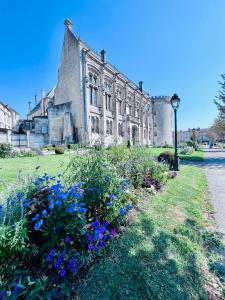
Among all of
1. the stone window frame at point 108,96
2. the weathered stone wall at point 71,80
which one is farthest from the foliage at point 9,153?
the stone window frame at point 108,96

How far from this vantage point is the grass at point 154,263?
1975mm

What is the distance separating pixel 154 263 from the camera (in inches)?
94.4

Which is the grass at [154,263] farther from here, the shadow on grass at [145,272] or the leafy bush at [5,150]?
the leafy bush at [5,150]

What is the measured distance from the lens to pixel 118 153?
694cm

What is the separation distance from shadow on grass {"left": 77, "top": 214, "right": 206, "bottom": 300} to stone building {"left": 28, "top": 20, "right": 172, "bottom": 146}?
15.9 m

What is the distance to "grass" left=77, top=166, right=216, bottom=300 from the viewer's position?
1.97 m

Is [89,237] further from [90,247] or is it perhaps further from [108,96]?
[108,96]

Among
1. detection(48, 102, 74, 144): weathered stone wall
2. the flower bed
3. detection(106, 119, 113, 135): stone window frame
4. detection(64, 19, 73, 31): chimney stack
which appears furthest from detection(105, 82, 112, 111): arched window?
the flower bed

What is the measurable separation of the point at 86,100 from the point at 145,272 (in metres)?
23.6

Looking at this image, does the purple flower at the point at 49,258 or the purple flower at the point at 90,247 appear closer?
the purple flower at the point at 49,258

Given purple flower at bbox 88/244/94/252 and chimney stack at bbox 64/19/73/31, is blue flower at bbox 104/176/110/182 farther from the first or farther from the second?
chimney stack at bbox 64/19/73/31

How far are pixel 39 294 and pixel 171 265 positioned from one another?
Answer: 68.4 inches

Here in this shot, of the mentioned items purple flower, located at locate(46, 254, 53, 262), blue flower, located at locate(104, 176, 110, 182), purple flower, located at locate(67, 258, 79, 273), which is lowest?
purple flower, located at locate(67, 258, 79, 273)

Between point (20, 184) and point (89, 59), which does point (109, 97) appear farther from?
point (20, 184)
